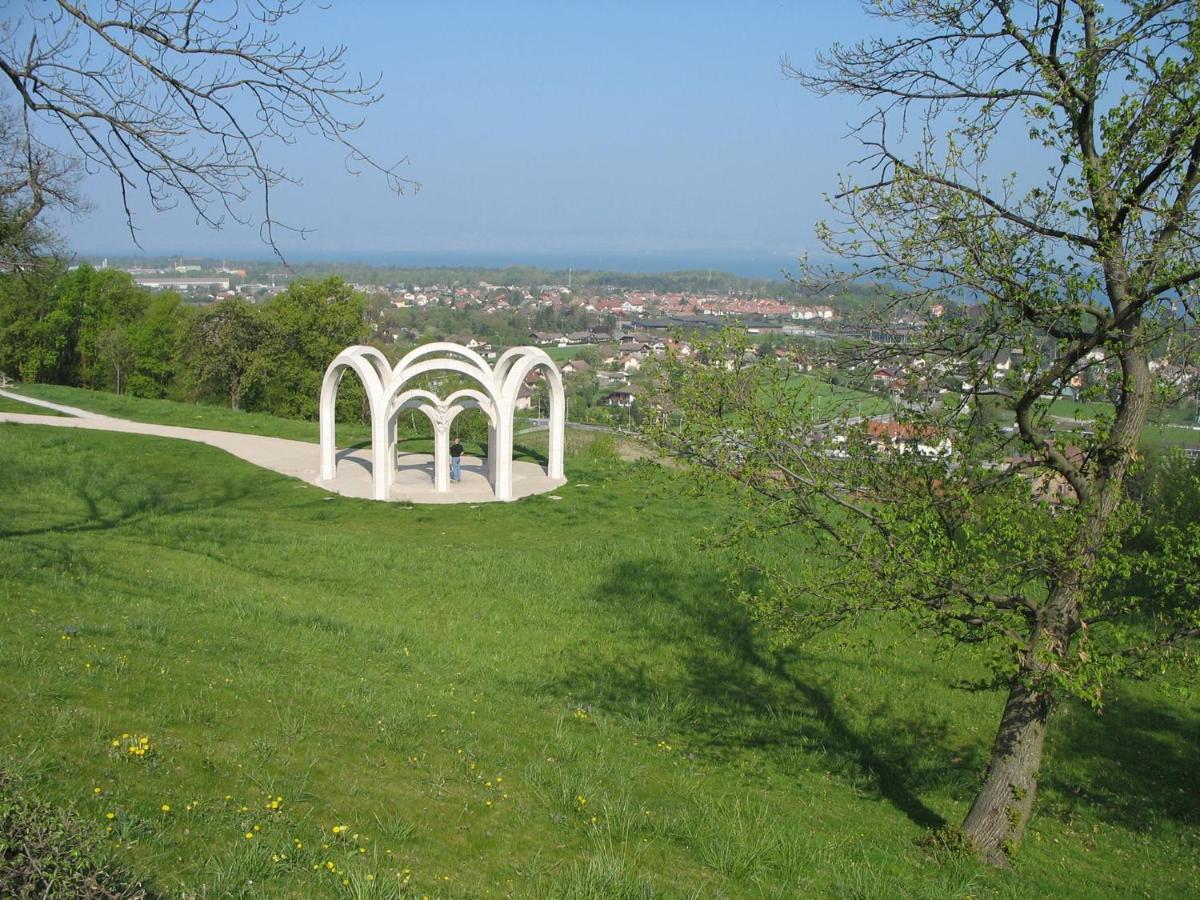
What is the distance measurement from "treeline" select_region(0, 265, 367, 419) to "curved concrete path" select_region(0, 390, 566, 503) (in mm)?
12544

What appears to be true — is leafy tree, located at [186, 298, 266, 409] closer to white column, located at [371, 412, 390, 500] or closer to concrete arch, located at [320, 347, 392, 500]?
concrete arch, located at [320, 347, 392, 500]

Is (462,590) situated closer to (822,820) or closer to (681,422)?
(681,422)

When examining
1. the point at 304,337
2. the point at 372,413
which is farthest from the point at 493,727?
the point at 304,337

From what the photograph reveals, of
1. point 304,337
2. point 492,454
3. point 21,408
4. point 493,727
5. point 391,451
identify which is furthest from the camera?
point 304,337

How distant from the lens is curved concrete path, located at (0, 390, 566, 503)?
66.4ft

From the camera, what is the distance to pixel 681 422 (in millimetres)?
8617

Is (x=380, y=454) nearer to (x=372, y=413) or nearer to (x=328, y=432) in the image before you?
(x=372, y=413)

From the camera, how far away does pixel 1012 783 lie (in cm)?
735

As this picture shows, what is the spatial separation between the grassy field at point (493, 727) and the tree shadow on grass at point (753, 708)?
1.6 inches

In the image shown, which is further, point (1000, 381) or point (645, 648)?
point (645, 648)

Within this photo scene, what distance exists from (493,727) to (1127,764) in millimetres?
6676

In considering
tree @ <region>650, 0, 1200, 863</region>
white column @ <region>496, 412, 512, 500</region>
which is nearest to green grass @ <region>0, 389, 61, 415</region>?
white column @ <region>496, 412, 512, 500</region>

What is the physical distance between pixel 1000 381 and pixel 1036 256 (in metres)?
0.96

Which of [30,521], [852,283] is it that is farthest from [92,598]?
[852,283]
